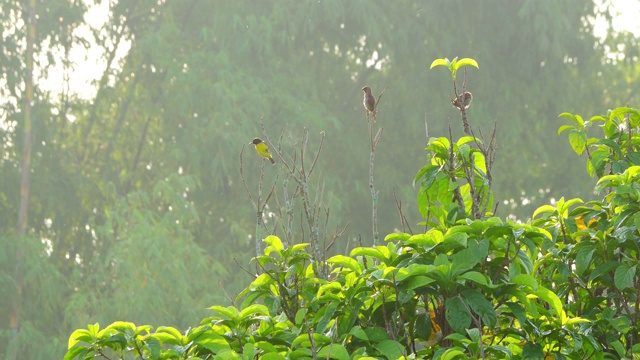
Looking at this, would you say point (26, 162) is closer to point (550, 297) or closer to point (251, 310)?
point (251, 310)

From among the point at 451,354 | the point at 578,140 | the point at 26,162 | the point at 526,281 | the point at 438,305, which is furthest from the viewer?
the point at 26,162

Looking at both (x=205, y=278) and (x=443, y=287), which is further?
(x=205, y=278)

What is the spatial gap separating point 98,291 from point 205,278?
0.94 m

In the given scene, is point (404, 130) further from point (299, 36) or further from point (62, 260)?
point (62, 260)

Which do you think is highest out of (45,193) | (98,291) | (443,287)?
(45,193)

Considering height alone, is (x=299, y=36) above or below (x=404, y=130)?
above

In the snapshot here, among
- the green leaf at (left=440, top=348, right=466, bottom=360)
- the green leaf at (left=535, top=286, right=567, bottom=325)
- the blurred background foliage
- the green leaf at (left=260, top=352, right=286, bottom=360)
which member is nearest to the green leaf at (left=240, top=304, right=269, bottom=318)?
the green leaf at (left=260, top=352, right=286, bottom=360)

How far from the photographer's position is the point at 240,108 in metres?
10.4

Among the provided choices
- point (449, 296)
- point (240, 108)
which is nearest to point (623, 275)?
point (449, 296)

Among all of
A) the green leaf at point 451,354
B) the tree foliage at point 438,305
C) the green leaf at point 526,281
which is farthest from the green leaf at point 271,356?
the green leaf at point 526,281

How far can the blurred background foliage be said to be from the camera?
10.2 metres

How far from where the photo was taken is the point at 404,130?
38.5 ft

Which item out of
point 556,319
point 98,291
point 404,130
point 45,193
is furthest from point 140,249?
point 556,319

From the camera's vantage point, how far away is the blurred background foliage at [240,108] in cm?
1025
